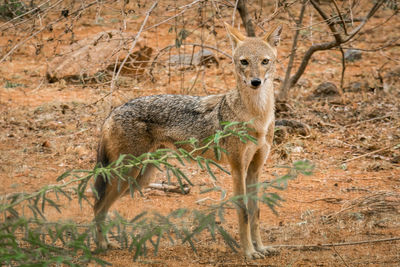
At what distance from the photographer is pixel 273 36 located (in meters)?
5.34

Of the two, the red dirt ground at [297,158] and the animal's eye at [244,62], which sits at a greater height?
the animal's eye at [244,62]

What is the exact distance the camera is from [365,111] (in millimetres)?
9562

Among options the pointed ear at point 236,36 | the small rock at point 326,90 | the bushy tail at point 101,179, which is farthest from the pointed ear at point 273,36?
the small rock at point 326,90

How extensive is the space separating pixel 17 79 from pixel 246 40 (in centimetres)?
836

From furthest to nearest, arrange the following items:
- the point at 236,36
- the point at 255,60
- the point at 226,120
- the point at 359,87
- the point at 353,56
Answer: the point at 353,56 < the point at 359,87 < the point at 236,36 < the point at 226,120 < the point at 255,60

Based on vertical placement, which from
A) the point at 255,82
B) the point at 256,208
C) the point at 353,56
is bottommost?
the point at 256,208

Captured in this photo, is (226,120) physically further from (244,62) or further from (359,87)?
(359,87)

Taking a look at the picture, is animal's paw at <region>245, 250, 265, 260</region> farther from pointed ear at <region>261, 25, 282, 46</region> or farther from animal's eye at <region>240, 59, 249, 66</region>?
pointed ear at <region>261, 25, 282, 46</region>

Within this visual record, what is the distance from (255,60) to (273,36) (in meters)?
0.54

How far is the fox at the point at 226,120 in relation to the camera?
504 centimetres

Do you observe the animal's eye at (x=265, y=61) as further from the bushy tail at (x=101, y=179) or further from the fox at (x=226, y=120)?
the bushy tail at (x=101, y=179)

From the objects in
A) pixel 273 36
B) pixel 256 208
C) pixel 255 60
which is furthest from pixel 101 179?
pixel 273 36

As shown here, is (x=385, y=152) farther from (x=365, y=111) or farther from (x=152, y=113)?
(x=152, y=113)

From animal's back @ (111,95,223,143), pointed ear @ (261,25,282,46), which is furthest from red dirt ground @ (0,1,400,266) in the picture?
pointed ear @ (261,25,282,46)
